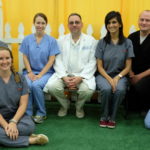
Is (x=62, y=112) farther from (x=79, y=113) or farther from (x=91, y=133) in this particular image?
(x=91, y=133)

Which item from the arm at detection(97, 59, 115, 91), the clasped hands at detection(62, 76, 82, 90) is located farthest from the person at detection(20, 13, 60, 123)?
the arm at detection(97, 59, 115, 91)

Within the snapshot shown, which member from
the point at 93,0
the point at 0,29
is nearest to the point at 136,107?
the point at 93,0

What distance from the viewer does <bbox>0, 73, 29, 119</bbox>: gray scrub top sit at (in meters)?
2.44

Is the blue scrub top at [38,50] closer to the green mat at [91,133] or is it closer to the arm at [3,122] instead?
the green mat at [91,133]

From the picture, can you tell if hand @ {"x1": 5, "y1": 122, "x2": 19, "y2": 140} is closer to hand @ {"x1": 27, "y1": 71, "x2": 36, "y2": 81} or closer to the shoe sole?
the shoe sole

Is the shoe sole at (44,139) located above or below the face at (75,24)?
below

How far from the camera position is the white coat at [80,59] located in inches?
122

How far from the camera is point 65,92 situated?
316 centimetres

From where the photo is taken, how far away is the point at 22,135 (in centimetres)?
237

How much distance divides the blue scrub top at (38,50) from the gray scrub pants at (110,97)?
0.70m

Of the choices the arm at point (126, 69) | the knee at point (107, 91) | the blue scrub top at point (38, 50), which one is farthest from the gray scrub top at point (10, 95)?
the arm at point (126, 69)

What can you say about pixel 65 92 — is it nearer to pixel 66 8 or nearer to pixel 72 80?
pixel 72 80

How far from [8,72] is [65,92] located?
2.86 feet

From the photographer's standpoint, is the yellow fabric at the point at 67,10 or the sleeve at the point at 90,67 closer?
the sleeve at the point at 90,67
